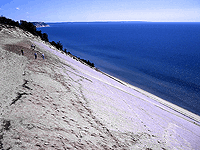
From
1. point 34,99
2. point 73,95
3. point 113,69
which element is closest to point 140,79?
point 113,69

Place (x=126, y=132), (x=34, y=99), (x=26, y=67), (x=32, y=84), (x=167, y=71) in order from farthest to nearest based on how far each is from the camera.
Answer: (x=167, y=71) < (x=26, y=67) < (x=32, y=84) < (x=126, y=132) < (x=34, y=99)

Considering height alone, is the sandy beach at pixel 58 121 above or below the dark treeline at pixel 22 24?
below

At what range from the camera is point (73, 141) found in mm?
3752

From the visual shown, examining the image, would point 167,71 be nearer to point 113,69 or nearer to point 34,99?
point 113,69

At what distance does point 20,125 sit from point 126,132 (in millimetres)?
3797

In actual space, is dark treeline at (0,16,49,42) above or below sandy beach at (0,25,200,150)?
above

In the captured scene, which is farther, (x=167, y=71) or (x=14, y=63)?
(x=167, y=71)

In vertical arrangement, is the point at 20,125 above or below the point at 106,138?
above

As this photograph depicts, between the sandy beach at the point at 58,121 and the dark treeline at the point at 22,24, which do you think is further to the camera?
the dark treeline at the point at 22,24

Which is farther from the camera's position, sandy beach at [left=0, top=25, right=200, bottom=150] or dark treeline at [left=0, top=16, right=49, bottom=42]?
dark treeline at [left=0, top=16, right=49, bottom=42]

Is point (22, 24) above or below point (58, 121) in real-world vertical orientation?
above

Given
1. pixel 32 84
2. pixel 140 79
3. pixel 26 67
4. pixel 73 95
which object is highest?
pixel 26 67

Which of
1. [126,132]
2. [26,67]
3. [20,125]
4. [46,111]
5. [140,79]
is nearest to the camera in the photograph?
[20,125]

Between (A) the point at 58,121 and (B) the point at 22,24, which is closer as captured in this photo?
(A) the point at 58,121
